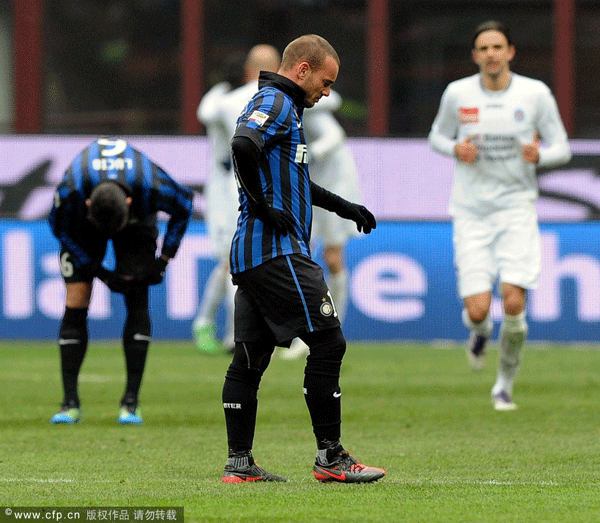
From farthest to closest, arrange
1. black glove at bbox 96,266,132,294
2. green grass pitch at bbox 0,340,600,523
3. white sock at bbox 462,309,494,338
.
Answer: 1. white sock at bbox 462,309,494,338
2. black glove at bbox 96,266,132,294
3. green grass pitch at bbox 0,340,600,523

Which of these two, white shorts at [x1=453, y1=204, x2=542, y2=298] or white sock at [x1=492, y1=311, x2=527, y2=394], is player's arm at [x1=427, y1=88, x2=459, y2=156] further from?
white sock at [x1=492, y1=311, x2=527, y2=394]

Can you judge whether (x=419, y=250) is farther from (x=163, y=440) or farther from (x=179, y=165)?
(x=163, y=440)

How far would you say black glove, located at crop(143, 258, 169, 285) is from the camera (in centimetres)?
803

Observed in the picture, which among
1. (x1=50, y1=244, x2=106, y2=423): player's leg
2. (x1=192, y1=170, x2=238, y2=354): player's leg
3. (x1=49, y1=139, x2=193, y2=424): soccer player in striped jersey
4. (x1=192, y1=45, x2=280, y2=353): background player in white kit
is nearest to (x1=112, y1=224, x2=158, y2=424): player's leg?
(x1=49, y1=139, x2=193, y2=424): soccer player in striped jersey

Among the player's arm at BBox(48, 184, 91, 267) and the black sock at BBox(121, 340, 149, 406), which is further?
the black sock at BBox(121, 340, 149, 406)

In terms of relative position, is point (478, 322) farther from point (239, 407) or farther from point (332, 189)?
point (239, 407)

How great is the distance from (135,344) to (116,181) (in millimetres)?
954

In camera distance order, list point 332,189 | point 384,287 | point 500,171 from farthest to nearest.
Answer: point 384,287
point 332,189
point 500,171

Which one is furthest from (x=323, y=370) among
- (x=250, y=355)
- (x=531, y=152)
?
(x=531, y=152)

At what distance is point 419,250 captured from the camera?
13648mm

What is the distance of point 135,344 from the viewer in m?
8.15

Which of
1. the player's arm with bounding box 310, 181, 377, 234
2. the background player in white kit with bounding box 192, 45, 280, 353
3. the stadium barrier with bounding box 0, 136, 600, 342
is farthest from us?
the stadium barrier with bounding box 0, 136, 600, 342

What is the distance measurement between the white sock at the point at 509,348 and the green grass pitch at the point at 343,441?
0.74ft

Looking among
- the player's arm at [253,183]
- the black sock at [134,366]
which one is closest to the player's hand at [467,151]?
the black sock at [134,366]
